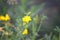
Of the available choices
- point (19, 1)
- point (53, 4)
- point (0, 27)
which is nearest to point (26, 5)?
point (19, 1)

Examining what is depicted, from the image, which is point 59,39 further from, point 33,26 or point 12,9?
point 12,9

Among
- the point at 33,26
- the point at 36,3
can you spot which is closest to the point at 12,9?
the point at 36,3

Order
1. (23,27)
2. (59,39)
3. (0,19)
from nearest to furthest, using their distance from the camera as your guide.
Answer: (23,27) → (59,39) → (0,19)

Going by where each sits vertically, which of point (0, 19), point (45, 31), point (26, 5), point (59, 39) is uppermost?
point (26, 5)

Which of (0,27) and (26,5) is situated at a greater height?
(26,5)

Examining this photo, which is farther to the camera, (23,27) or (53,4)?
(53,4)

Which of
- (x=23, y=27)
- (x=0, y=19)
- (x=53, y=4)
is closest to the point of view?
(x=23, y=27)

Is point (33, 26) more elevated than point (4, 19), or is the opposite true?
point (4, 19)

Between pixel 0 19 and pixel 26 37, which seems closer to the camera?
pixel 26 37

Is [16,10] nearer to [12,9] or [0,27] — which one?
[12,9]
